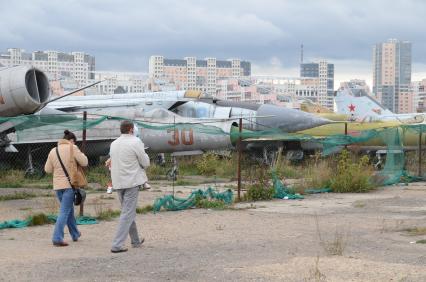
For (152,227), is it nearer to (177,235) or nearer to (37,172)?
(177,235)

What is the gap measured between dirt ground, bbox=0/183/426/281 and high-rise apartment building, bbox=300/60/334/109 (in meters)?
119

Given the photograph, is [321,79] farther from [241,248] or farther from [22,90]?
[241,248]

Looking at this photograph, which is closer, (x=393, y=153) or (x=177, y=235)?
(x=177, y=235)

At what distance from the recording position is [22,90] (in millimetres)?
14922

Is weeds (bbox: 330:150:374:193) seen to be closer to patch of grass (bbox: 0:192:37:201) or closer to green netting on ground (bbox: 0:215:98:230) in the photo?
patch of grass (bbox: 0:192:37:201)

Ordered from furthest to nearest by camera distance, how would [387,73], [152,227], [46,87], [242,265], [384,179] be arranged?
[387,73] < [384,179] < [46,87] < [152,227] < [242,265]

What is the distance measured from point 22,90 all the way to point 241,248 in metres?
7.74

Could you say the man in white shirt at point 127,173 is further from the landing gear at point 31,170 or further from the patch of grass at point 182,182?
the landing gear at point 31,170

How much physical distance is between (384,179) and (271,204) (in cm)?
602

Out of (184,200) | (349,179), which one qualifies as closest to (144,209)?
(184,200)

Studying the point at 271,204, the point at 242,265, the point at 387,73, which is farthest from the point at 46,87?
the point at 387,73

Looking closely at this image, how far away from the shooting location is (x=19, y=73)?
1507 cm

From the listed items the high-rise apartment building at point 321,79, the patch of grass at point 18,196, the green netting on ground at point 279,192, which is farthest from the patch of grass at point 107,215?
the high-rise apartment building at point 321,79

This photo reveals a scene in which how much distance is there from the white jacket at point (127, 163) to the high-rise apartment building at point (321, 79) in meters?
123
